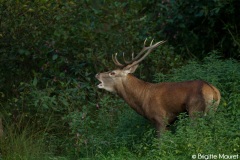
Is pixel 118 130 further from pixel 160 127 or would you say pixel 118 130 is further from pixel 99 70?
pixel 99 70

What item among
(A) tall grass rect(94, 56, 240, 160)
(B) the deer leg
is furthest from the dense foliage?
(B) the deer leg

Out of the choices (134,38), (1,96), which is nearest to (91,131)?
(1,96)

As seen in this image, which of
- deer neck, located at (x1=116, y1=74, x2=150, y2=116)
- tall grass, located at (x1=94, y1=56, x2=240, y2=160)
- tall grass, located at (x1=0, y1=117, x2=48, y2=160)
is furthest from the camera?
deer neck, located at (x1=116, y1=74, x2=150, y2=116)

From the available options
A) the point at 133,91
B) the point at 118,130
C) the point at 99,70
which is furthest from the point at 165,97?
the point at 99,70

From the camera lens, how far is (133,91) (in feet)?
34.8

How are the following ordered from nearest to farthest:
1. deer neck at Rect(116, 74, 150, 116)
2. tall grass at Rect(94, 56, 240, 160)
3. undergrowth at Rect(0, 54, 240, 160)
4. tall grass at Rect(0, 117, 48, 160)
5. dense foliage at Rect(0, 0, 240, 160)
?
1. tall grass at Rect(94, 56, 240, 160)
2. undergrowth at Rect(0, 54, 240, 160)
3. dense foliage at Rect(0, 0, 240, 160)
4. tall grass at Rect(0, 117, 48, 160)
5. deer neck at Rect(116, 74, 150, 116)

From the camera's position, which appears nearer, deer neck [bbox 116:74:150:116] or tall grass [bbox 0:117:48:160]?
tall grass [bbox 0:117:48:160]

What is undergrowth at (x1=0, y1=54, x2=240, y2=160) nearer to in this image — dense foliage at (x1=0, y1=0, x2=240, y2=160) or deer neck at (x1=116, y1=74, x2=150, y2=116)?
dense foliage at (x1=0, y1=0, x2=240, y2=160)

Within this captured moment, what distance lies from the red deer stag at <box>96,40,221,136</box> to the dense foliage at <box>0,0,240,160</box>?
20 centimetres

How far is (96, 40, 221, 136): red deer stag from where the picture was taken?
9422mm

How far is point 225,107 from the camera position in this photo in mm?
9547

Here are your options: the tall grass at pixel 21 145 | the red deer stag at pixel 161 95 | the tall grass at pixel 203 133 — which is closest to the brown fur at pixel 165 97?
the red deer stag at pixel 161 95

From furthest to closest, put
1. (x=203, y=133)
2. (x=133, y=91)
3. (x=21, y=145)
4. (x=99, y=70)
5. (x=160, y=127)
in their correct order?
1. (x=99, y=70)
2. (x=133, y=91)
3. (x=21, y=145)
4. (x=160, y=127)
5. (x=203, y=133)

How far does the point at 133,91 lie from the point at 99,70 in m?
2.20
